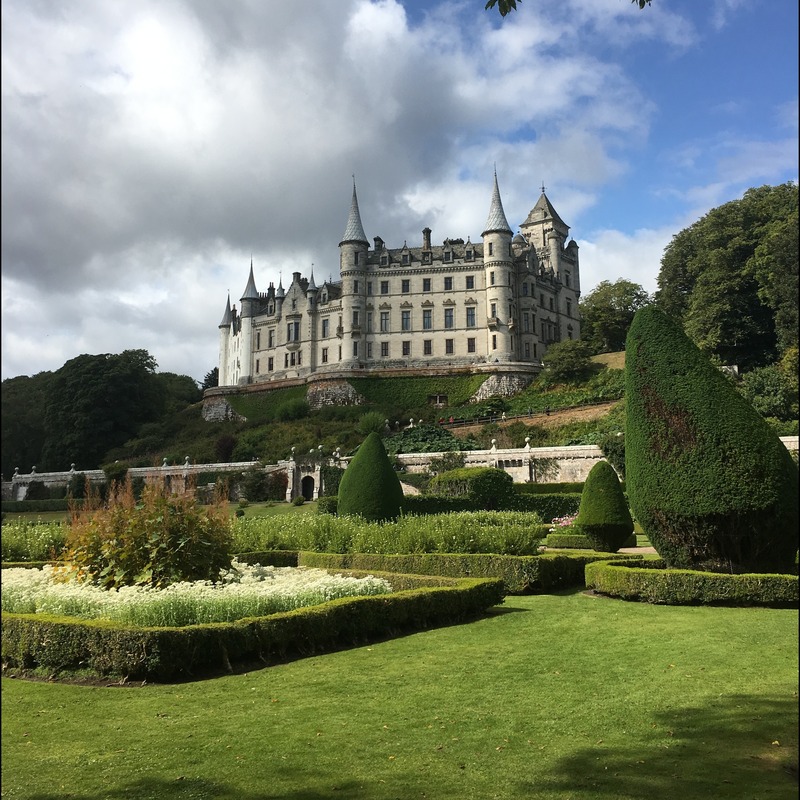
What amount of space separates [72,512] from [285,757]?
30.2 feet

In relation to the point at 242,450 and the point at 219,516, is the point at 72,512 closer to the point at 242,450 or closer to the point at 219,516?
the point at 219,516

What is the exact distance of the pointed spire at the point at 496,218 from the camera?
68.0m

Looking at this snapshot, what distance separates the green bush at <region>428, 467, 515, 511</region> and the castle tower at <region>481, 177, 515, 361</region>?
33.0 metres

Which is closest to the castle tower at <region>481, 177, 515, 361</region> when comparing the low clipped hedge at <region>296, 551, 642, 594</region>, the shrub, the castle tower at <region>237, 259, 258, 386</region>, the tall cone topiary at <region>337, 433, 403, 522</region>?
the castle tower at <region>237, 259, 258, 386</region>

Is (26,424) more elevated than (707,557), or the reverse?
(26,424)

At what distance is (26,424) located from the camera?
Answer: 58.1 m

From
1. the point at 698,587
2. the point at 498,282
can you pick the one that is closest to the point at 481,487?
the point at 698,587

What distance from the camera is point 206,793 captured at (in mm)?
5180

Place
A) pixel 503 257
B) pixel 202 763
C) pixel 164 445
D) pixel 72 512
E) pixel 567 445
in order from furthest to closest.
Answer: pixel 503 257 < pixel 164 445 < pixel 567 445 < pixel 72 512 < pixel 202 763

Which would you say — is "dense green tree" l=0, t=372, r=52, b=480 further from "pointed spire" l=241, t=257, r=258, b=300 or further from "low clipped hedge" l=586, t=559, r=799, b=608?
"low clipped hedge" l=586, t=559, r=799, b=608

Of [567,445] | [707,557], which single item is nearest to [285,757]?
[707,557]

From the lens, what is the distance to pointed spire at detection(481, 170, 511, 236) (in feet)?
223

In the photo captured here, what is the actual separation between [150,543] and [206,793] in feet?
23.6

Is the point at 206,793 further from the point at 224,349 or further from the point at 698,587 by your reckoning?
the point at 224,349
